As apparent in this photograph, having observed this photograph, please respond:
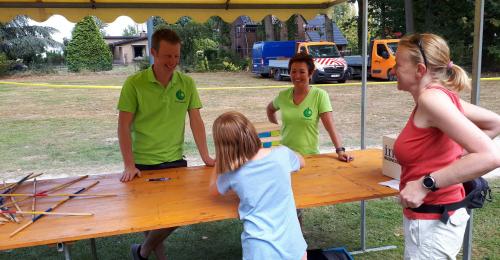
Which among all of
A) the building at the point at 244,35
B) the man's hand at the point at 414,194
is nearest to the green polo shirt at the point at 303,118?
the man's hand at the point at 414,194

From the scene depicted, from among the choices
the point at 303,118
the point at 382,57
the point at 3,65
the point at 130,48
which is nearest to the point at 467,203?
the point at 303,118

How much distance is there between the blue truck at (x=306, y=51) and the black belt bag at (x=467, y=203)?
13.2 meters

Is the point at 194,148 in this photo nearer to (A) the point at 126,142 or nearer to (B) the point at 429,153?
(A) the point at 126,142

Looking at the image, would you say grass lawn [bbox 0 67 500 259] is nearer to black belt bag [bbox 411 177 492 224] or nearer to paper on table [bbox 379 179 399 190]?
paper on table [bbox 379 179 399 190]

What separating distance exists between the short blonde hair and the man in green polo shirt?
1.58 m

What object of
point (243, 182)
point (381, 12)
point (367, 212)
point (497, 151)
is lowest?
point (367, 212)

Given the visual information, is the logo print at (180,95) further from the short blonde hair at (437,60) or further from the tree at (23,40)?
the tree at (23,40)

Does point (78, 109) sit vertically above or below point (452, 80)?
below

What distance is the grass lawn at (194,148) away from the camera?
3.87 m

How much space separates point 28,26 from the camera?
112 feet

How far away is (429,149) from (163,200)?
1.34 m


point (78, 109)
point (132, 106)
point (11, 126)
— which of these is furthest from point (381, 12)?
point (132, 106)

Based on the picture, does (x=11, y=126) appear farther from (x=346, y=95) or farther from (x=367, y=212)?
(x=346, y=95)

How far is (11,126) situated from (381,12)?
20856mm
